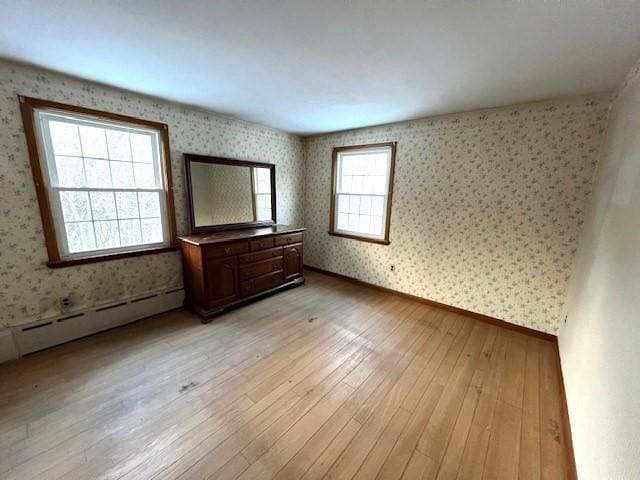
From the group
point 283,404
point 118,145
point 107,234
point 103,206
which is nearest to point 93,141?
point 118,145

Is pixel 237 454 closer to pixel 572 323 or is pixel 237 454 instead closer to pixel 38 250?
pixel 38 250

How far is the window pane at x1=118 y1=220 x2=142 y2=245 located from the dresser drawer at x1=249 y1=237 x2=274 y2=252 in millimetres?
1173

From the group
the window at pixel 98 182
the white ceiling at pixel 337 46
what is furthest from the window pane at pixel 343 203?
the window at pixel 98 182

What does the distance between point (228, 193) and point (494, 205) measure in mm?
3146

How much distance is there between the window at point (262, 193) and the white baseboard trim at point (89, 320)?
4.84 feet

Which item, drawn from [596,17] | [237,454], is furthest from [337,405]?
[596,17]

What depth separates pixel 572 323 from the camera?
6.50ft

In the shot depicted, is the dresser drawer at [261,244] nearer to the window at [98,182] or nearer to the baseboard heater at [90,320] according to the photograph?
the window at [98,182]

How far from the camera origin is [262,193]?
3684 mm

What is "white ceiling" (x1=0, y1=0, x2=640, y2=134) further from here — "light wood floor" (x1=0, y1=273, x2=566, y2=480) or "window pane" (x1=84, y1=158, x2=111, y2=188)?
"light wood floor" (x1=0, y1=273, x2=566, y2=480)

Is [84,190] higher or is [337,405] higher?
[84,190]

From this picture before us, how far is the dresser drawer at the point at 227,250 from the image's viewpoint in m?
2.64

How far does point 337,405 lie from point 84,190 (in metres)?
2.84

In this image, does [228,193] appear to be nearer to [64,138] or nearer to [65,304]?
[64,138]
